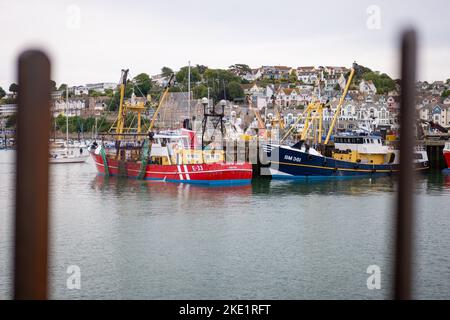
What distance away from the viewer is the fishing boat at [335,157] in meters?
37.2

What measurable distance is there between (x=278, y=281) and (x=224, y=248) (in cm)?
350

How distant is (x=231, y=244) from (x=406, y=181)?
14864 millimetres

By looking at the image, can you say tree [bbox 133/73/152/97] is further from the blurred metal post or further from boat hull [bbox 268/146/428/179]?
the blurred metal post

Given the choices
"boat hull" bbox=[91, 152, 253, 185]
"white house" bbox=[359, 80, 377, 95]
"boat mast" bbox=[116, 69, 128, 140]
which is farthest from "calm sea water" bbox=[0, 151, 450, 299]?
"white house" bbox=[359, 80, 377, 95]

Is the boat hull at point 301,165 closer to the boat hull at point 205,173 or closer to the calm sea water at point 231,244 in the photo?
the boat hull at point 205,173

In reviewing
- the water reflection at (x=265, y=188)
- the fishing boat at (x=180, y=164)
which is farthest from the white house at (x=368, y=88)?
the fishing boat at (x=180, y=164)

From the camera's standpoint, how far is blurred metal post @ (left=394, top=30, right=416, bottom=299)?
45.2 inches

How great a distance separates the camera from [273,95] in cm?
7938

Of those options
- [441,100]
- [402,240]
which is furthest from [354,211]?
[441,100]

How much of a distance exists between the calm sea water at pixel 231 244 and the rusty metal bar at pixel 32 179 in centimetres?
424
